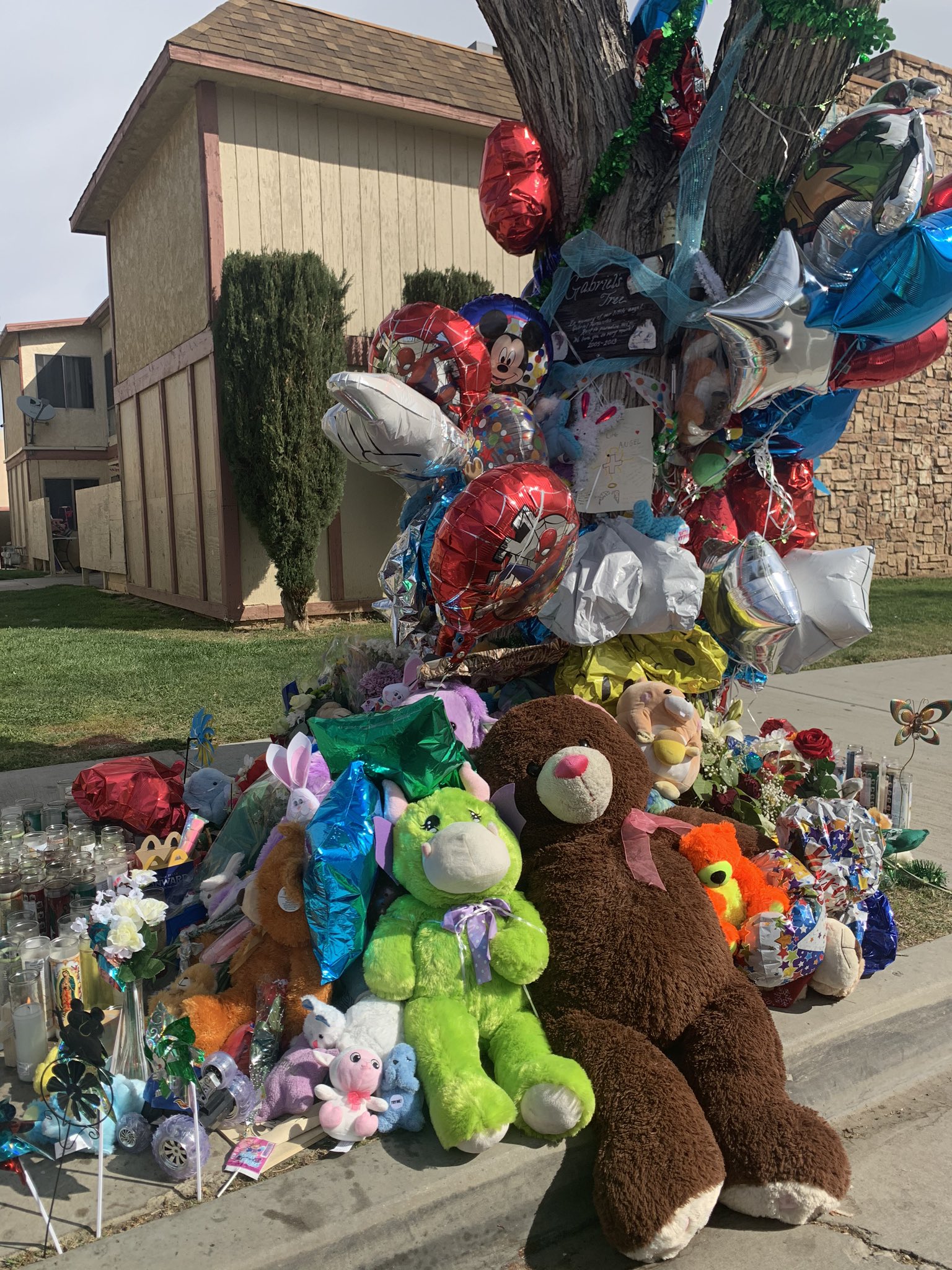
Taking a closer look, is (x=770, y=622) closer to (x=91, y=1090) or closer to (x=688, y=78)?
(x=688, y=78)

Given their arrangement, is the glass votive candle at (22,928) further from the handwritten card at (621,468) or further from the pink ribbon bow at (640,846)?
the handwritten card at (621,468)

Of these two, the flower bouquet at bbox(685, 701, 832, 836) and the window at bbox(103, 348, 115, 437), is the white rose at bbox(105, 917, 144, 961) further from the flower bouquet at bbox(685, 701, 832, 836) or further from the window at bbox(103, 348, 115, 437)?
the window at bbox(103, 348, 115, 437)

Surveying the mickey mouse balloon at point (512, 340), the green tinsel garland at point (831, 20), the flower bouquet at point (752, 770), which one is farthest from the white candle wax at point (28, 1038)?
the green tinsel garland at point (831, 20)

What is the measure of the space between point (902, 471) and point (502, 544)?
15.6 m

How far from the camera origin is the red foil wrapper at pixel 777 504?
3906 mm

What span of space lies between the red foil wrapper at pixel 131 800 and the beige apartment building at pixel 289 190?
319 inches

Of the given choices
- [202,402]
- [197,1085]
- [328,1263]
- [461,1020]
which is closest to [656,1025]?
[461,1020]

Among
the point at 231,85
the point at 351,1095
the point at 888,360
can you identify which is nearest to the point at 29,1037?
the point at 351,1095

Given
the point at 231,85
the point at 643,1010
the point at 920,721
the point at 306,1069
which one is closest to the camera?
the point at 306,1069

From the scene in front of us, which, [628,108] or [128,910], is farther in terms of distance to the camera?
[628,108]

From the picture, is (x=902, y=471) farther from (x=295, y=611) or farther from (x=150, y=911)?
(x=150, y=911)

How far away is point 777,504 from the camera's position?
391 cm

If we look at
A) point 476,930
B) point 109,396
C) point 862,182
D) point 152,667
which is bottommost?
point 152,667

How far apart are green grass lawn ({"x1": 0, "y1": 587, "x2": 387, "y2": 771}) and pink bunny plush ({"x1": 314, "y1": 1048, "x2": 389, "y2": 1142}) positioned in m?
2.52
